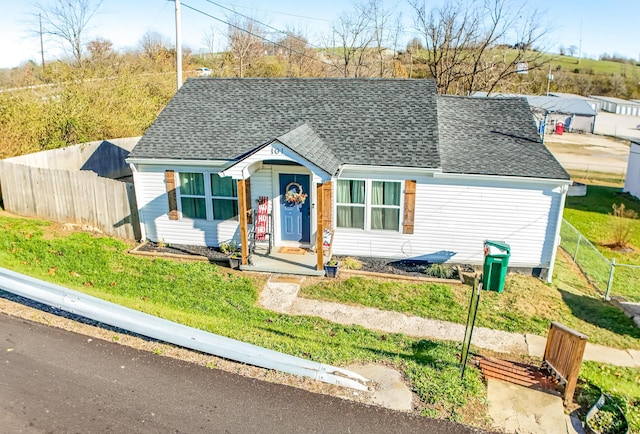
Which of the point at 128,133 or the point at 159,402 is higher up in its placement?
the point at 128,133

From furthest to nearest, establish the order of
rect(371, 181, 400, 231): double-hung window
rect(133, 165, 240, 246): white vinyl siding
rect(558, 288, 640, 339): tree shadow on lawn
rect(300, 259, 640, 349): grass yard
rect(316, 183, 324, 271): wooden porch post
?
rect(133, 165, 240, 246): white vinyl siding → rect(371, 181, 400, 231): double-hung window → rect(316, 183, 324, 271): wooden porch post → rect(558, 288, 640, 339): tree shadow on lawn → rect(300, 259, 640, 349): grass yard

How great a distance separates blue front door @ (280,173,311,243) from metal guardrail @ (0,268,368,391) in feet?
20.9

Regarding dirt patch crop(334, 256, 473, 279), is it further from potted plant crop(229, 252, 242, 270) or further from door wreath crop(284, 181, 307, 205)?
potted plant crop(229, 252, 242, 270)

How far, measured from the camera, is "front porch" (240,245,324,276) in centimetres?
1285

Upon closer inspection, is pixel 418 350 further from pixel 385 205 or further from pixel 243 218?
pixel 243 218

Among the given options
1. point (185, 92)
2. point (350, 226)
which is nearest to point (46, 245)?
point (185, 92)

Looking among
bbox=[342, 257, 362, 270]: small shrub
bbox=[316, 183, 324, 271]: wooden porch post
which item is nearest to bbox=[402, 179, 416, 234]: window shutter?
bbox=[342, 257, 362, 270]: small shrub

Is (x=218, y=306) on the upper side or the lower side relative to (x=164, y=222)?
lower

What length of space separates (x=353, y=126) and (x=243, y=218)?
14.3ft

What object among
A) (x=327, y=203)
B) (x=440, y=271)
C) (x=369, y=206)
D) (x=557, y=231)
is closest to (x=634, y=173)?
(x=557, y=231)

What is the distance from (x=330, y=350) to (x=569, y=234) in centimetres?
1170

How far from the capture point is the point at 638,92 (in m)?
77.4

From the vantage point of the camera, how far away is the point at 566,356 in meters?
7.78

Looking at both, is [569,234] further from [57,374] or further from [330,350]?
[57,374]
